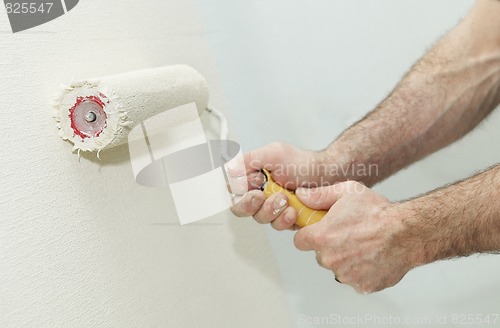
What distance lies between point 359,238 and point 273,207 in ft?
0.44

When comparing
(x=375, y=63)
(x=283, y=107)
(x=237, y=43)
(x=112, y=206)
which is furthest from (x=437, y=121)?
(x=112, y=206)

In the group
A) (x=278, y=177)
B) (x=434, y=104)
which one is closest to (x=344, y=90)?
(x=434, y=104)

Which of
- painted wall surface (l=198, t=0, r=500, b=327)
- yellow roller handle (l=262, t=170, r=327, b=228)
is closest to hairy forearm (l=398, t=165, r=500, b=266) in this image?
yellow roller handle (l=262, t=170, r=327, b=228)

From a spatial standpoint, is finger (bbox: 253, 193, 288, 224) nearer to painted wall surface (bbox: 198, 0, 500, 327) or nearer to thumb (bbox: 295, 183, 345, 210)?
thumb (bbox: 295, 183, 345, 210)

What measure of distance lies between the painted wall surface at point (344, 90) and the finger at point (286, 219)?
273 millimetres

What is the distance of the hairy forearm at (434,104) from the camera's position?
887 mm

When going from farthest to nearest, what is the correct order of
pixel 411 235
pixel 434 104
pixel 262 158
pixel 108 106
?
pixel 434 104 → pixel 262 158 → pixel 411 235 → pixel 108 106

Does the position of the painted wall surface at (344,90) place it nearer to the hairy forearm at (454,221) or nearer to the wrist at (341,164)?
the wrist at (341,164)

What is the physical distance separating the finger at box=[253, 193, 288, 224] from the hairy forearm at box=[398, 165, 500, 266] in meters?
0.16

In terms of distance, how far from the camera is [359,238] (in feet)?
2.35

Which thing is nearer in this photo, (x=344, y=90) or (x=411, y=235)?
(x=411, y=235)

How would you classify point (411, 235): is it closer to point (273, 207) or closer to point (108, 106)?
point (273, 207)

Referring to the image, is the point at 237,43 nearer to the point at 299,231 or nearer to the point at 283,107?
the point at 283,107

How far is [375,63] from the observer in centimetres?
98
